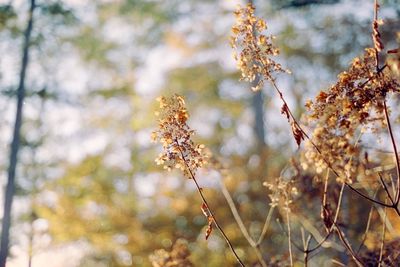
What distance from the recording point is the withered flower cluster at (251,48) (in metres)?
3.56

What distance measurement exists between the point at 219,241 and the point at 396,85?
6936 millimetres

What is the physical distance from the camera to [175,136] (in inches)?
141

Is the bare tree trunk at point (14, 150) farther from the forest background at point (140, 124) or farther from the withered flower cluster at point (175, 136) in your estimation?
the withered flower cluster at point (175, 136)

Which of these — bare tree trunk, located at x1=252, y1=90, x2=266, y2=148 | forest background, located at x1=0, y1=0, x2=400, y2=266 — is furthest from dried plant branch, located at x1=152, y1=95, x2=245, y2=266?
bare tree trunk, located at x1=252, y1=90, x2=266, y2=148

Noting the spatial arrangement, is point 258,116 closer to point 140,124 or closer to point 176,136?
point 140,124

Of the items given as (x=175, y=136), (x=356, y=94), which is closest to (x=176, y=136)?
(x=175, y=136)

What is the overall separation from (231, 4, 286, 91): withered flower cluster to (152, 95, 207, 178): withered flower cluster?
0.44 meters

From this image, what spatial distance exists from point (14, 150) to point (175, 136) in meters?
6.18

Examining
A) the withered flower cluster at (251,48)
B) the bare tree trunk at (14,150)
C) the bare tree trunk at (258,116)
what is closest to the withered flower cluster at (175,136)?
the withered flower cluster at (251,48)

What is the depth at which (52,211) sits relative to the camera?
9117 millimetres

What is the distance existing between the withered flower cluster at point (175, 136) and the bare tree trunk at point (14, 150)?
5728 millimetres

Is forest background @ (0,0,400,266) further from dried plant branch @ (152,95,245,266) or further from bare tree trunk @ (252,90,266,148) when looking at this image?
dried plant branch @ (152,95,245,266)

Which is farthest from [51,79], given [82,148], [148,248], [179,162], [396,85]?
[396,85]

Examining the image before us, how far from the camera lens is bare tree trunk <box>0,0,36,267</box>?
341 inches
